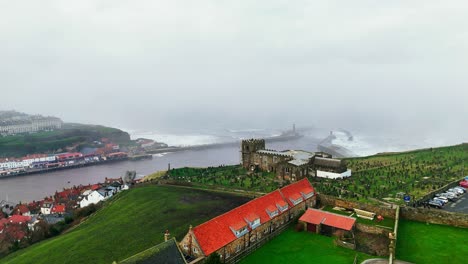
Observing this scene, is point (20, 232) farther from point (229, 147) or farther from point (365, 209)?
point (229, 147)

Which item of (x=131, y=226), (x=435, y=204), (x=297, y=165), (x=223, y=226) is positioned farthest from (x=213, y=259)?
(x=297, y=165)

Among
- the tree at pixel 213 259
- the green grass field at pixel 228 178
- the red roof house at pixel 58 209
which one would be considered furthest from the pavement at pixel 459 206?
the red roof house at pixel 58 209

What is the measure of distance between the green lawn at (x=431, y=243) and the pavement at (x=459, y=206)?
5443 mm

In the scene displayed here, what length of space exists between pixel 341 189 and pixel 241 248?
25.1 metres

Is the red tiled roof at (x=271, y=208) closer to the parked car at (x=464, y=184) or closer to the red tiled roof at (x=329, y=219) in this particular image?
the red tiled roof at (x=329, y=219)

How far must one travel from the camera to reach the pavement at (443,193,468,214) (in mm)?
43312

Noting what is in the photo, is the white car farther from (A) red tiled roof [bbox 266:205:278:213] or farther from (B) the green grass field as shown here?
(A) red tiled roof [bbox 266:205:278:213]

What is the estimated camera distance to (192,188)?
61.0 m

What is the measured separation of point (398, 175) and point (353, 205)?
69.2 ft

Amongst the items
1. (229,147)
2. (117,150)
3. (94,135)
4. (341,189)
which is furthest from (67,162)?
(341,189)

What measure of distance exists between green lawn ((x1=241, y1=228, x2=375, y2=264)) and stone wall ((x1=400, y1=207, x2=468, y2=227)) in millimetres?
12541

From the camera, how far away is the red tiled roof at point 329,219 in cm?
3742

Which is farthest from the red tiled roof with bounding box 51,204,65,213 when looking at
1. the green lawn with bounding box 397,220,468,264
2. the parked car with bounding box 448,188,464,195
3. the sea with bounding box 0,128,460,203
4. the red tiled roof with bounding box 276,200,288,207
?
the parked car with bounding box 448,188,464,195

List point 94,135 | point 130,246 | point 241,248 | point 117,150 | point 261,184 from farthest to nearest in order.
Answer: point 94,135 < point 117,150 < point 261,184 < point 130,246 < point 241,248
